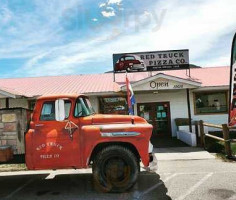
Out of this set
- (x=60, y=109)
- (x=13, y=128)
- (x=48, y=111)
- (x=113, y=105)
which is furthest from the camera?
(x=113, y=105)

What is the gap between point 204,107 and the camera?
727 inches

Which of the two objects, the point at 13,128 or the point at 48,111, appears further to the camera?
the point at 48,111

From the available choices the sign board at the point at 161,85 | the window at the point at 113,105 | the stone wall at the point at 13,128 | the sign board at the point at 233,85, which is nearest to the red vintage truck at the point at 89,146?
the stone wall at the point at 13,128

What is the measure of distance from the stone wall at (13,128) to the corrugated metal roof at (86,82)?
1042 cm

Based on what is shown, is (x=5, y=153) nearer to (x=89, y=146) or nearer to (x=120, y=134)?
(x=89, y=146)

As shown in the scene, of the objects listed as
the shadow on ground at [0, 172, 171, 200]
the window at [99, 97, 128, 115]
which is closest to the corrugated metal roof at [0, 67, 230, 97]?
the window at [99, 97, 128, 115]

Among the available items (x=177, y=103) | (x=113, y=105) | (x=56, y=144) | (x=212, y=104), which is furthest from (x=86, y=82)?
(x=56, y=144)

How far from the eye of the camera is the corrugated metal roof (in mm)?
17938

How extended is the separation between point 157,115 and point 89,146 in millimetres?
12402

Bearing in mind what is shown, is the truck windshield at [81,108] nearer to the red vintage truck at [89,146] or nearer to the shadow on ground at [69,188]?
the red vintage truck at [89,146]

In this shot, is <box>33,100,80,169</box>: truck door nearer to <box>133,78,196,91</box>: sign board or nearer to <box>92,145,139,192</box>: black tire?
<box>92,145,139,192</box>: black tire

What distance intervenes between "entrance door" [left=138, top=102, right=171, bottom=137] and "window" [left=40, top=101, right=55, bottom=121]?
39.9ft

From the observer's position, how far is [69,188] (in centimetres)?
707

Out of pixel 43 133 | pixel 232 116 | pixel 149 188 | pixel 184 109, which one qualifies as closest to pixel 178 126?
pixel 184 109
